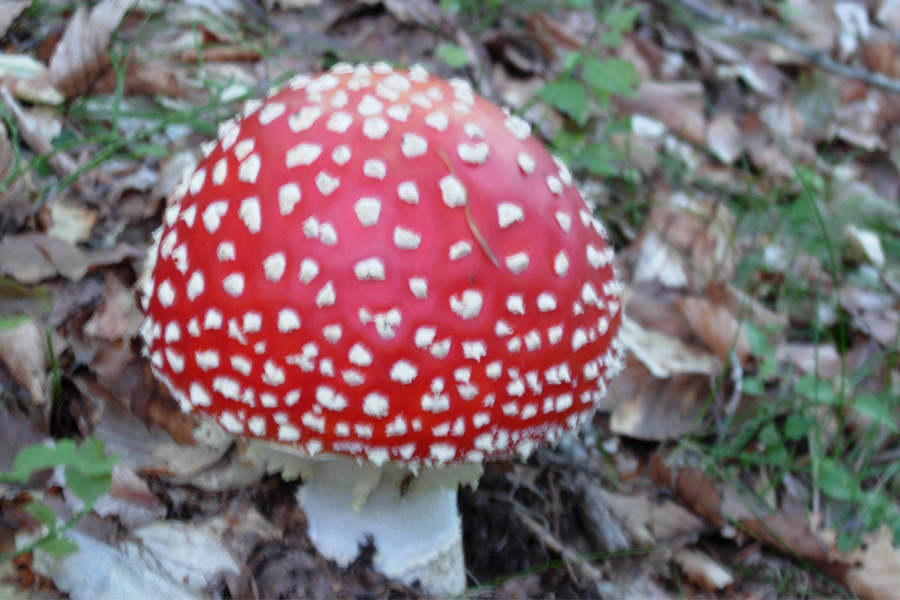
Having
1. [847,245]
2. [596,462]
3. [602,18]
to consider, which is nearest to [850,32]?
[847,245]

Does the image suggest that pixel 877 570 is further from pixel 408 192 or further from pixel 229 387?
pixel 229 387

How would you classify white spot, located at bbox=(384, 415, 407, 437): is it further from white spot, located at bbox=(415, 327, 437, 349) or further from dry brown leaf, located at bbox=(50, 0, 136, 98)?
dry brown leaf, located at bbox=(50, 0, 136, 98)

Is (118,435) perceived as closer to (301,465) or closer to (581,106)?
(301,465)

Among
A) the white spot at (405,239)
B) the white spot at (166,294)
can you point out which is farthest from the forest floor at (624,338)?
the white spot at (405,239)

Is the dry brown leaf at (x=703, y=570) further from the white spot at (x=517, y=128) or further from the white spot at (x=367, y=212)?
the white spot at (x=367, y=212)

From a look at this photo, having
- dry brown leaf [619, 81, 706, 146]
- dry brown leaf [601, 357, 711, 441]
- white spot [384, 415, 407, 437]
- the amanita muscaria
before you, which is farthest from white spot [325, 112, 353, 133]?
dry brown leaf [619, 81, 706, 146]

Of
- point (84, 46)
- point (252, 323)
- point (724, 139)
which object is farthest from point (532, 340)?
point (724, 139)
